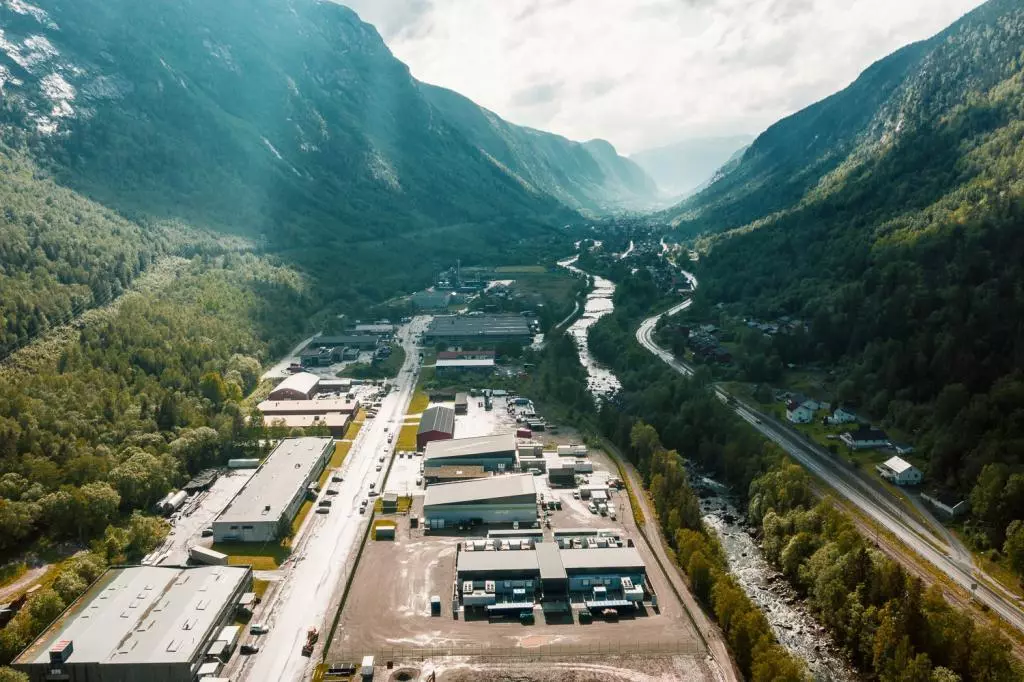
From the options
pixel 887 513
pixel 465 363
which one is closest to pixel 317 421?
pixel 465 363

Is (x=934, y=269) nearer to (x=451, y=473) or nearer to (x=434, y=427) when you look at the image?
(x=434, y=427)

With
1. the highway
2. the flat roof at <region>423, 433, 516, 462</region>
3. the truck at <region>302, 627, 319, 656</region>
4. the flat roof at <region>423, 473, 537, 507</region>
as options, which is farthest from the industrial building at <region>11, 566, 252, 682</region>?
the highway

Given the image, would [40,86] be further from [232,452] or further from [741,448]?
[741,448]

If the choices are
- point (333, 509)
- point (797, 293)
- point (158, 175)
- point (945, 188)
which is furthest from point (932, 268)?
point (158, 175)

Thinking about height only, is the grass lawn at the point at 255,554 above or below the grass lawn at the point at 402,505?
below

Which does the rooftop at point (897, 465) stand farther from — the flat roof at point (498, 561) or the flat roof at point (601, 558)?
the flat roof at point (498, 561)

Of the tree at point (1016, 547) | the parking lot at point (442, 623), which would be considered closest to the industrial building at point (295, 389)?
the parking lot at point (442, 623)
